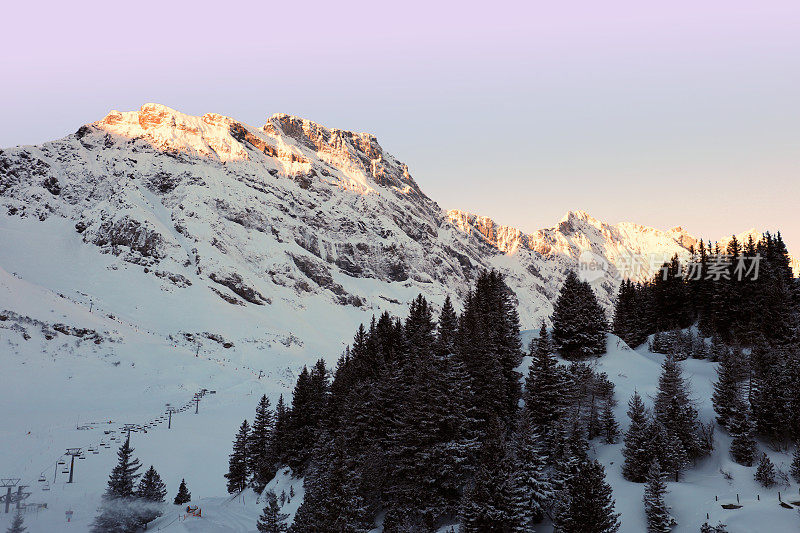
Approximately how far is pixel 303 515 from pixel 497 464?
16657 mm

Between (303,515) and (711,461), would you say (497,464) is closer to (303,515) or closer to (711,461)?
(303,515)

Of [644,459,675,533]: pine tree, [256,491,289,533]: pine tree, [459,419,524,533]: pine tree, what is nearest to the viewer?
[459,419,524,533]: pine tree

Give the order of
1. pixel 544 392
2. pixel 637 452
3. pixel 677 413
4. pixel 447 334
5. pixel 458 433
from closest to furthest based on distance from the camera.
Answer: pixel 637 452 → pixel 458 433 → pixel 677 413 → pixel 544 392 → pixel 447 334

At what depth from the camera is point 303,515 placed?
41594mm

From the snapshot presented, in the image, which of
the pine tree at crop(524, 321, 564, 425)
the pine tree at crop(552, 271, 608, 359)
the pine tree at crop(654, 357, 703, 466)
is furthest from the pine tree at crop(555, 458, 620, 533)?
the pine tree at crop(552, 271, 608, 359)

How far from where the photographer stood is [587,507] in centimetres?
3431

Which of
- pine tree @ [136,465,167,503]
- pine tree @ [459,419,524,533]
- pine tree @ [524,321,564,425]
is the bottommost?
pine tree @ [136,465,167,503]

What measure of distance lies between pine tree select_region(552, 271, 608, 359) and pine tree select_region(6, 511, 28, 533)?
6589cm

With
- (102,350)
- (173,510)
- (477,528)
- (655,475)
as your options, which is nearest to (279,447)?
(173,510)

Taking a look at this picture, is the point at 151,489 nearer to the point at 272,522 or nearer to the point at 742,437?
the point at 272,522

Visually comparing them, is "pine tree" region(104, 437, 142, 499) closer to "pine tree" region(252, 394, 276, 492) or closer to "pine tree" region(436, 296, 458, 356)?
"pine tree" region(252, 394, 276, 492)

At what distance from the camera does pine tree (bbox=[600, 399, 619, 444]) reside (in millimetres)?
48594

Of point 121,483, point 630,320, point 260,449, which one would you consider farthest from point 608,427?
point 121,483

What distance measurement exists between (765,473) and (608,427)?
41.0ft
